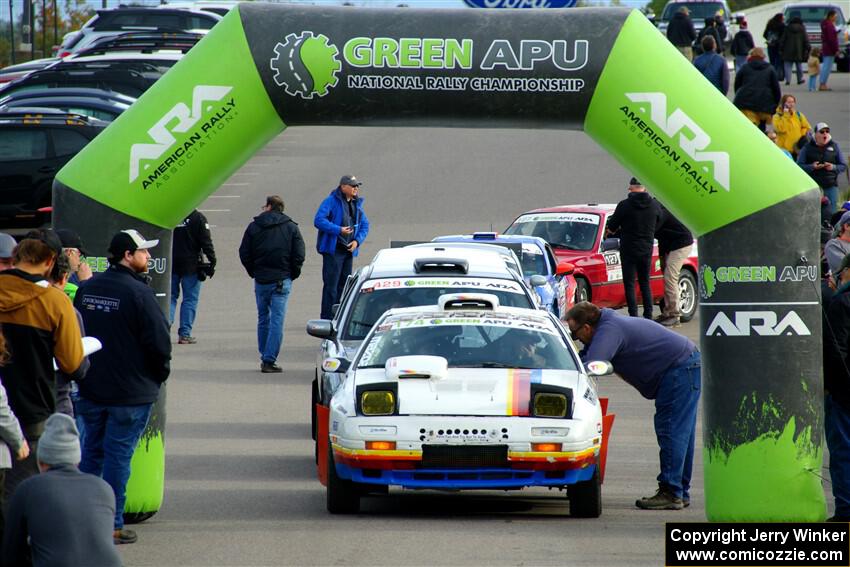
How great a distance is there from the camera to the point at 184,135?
10.2 meters

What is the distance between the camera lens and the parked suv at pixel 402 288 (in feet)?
42.1

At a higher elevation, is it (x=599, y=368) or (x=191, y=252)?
(x=191, y=252)

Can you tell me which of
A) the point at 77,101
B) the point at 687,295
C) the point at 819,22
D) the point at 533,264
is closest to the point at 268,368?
the point at 533,264

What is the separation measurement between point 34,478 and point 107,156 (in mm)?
4375

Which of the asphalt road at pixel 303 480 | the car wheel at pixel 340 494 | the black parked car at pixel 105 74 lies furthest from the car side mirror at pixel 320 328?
the black parked car at pixel 105 74

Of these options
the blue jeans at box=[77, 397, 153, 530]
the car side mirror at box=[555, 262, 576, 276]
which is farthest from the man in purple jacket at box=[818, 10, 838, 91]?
the blue jeans at box=[77, 397, 153, 530]

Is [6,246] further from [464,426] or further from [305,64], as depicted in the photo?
[464,426]

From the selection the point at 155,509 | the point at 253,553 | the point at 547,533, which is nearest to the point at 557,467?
the point at 547,533

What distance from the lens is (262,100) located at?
33.5 feet

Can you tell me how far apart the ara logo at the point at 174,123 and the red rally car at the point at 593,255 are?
10.6 meters

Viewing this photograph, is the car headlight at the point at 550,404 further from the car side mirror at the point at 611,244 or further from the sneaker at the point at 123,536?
the car side mirror at the point at 611,244

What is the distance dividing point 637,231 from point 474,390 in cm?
1002

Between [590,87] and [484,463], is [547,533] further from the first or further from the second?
[590,87]

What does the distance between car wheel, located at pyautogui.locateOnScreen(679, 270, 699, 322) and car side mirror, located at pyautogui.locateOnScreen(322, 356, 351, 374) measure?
32.8 feet
